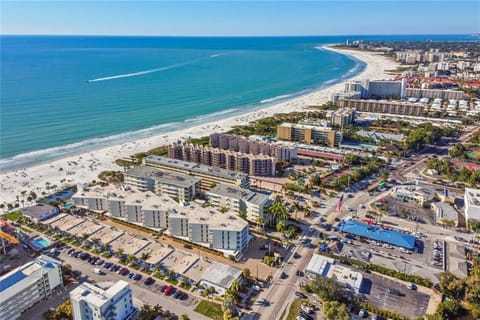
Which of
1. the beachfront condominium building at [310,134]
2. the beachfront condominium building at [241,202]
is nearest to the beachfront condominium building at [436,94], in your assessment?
the beachfront condominium building at [310,134]

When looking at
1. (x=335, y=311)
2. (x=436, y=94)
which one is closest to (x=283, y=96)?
(x=436, y=94)

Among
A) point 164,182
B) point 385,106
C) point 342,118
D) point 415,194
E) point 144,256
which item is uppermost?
point 385,106

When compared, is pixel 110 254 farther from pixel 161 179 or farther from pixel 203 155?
pixel 203 155

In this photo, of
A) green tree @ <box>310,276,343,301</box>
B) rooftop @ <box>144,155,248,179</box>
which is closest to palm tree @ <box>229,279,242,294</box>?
green tree @ <box>310,276,343,301</box>

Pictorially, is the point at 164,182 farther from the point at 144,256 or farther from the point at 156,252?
the point at 144,256

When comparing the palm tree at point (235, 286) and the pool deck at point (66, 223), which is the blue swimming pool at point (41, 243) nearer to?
the pool deck at point (66, 223)

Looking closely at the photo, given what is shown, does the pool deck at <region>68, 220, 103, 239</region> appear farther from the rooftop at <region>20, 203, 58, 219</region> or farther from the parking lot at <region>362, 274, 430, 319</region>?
the parking lot at <region>362, 274, 430, 319</region>
